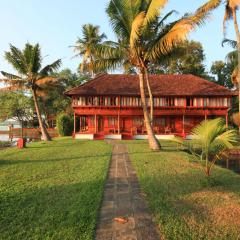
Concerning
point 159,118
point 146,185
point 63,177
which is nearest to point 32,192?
point 63,177

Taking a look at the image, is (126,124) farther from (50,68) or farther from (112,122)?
(50,68)

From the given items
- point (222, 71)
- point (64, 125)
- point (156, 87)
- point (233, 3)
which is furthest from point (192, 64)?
point (233, 3)

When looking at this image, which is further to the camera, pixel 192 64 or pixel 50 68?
pixel 192 64

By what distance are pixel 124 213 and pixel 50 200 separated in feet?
5.68

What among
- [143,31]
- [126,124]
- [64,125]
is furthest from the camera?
[64,125]

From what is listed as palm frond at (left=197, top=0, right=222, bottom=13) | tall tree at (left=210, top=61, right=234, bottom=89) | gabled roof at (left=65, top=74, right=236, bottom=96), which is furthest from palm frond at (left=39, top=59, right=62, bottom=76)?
tall tree at (left=210, top=61, right=234, bottom=89)

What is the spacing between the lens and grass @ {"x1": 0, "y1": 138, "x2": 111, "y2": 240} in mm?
4492

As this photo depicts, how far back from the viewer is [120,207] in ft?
18.6

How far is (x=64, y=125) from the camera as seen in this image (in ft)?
109

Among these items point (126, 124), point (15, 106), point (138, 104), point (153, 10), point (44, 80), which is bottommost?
point (126, 124)

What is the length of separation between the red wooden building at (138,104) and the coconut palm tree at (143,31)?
471 inches

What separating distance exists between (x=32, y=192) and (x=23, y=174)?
2408 millimetres

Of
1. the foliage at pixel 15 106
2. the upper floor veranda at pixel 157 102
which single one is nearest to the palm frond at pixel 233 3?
the upper floor veranda at pixel 157 102

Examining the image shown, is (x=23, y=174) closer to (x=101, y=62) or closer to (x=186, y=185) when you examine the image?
(x=186, y=185)
